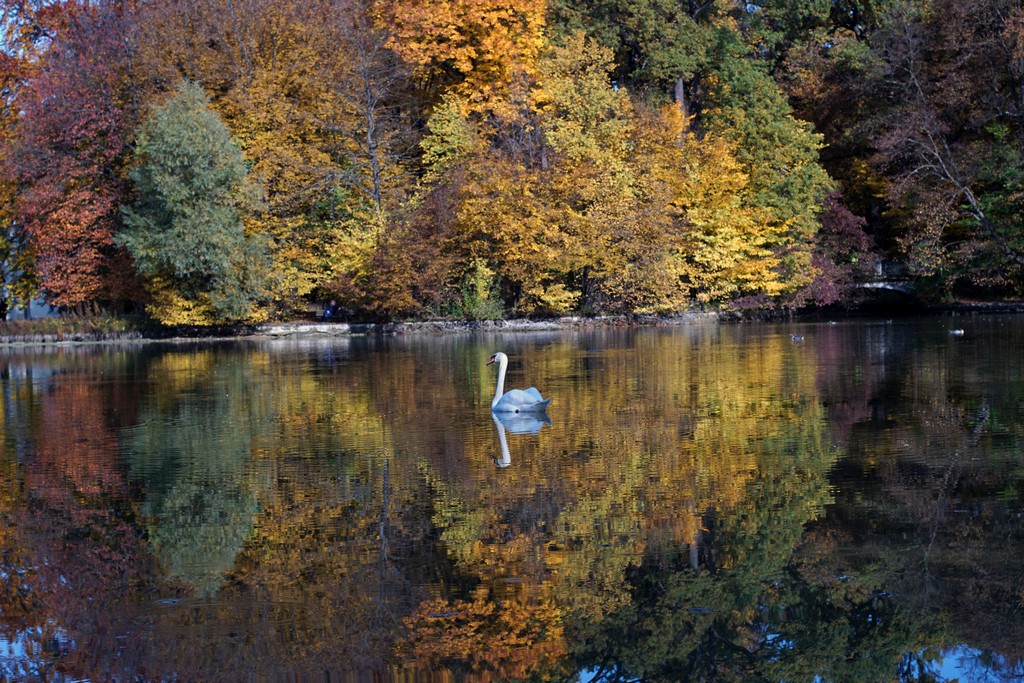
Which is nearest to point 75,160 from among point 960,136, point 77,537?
point 960,136

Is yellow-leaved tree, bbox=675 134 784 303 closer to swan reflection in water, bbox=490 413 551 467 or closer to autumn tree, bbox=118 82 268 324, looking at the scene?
autumn tree, bbox=118 82 268 324

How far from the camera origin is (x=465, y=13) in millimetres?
43219

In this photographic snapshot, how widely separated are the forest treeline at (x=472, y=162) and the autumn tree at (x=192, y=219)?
0.11 metres

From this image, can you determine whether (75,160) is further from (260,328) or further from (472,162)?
(472,162)

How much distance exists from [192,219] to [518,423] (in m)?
28.2

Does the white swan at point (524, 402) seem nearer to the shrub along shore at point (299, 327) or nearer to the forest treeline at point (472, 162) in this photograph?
the shrub along shore at point (299, 327)

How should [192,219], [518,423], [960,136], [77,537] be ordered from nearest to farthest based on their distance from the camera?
1. [77,537]
2. [518,423]
3. [192,219]
4. [960,136]

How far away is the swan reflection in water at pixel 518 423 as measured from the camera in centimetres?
1359

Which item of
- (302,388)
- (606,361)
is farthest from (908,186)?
(302,388)

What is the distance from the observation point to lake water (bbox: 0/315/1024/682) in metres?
6.03

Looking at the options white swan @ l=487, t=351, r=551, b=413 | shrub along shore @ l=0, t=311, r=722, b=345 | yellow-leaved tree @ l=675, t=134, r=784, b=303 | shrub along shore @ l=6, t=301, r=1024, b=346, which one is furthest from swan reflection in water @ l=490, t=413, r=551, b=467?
yellow-leaved tree @ l=675, t=134, r=784, b=303

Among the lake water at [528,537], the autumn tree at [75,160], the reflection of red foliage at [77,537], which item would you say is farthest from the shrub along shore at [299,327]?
the reflection of red foliage at [77,537]

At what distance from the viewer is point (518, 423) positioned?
1430 cm

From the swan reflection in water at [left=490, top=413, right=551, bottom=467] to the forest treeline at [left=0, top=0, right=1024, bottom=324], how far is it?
26063mm
